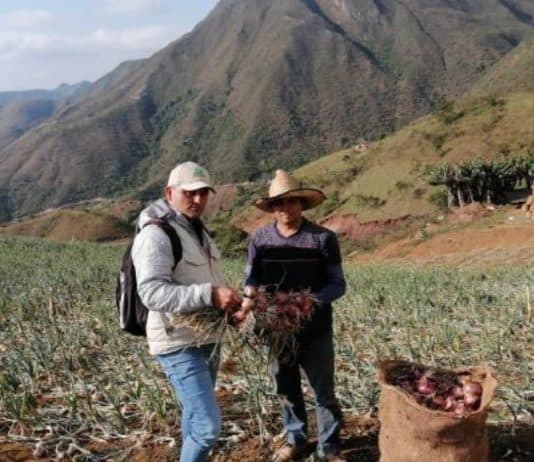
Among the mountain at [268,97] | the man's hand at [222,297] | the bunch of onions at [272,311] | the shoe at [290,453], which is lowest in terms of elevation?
the shoe at [290,453]

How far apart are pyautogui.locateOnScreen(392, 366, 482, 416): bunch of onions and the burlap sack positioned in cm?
6

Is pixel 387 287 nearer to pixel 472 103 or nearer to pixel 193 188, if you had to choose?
pixel 193 188

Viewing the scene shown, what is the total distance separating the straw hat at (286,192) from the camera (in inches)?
127

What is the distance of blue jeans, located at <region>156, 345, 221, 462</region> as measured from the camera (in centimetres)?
277

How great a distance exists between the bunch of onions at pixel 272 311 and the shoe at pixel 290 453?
2.41ft

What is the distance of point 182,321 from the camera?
281 cm

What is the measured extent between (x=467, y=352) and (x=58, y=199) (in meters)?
106

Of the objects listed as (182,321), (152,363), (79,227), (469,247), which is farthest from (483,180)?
(79,227)

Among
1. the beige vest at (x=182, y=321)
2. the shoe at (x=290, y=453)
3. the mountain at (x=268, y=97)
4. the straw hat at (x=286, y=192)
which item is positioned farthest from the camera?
the mountain at (x=268, y=97)

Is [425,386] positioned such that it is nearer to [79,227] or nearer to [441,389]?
[441,389]

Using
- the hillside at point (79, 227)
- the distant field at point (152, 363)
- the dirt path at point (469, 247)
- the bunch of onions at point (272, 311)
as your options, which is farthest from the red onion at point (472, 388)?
the hillside at point (79, 227)

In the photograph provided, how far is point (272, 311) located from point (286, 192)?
601 millimetres

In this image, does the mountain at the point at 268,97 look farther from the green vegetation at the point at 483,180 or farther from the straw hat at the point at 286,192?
the straw hat at the point at 286,192

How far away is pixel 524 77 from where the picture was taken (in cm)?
5391
